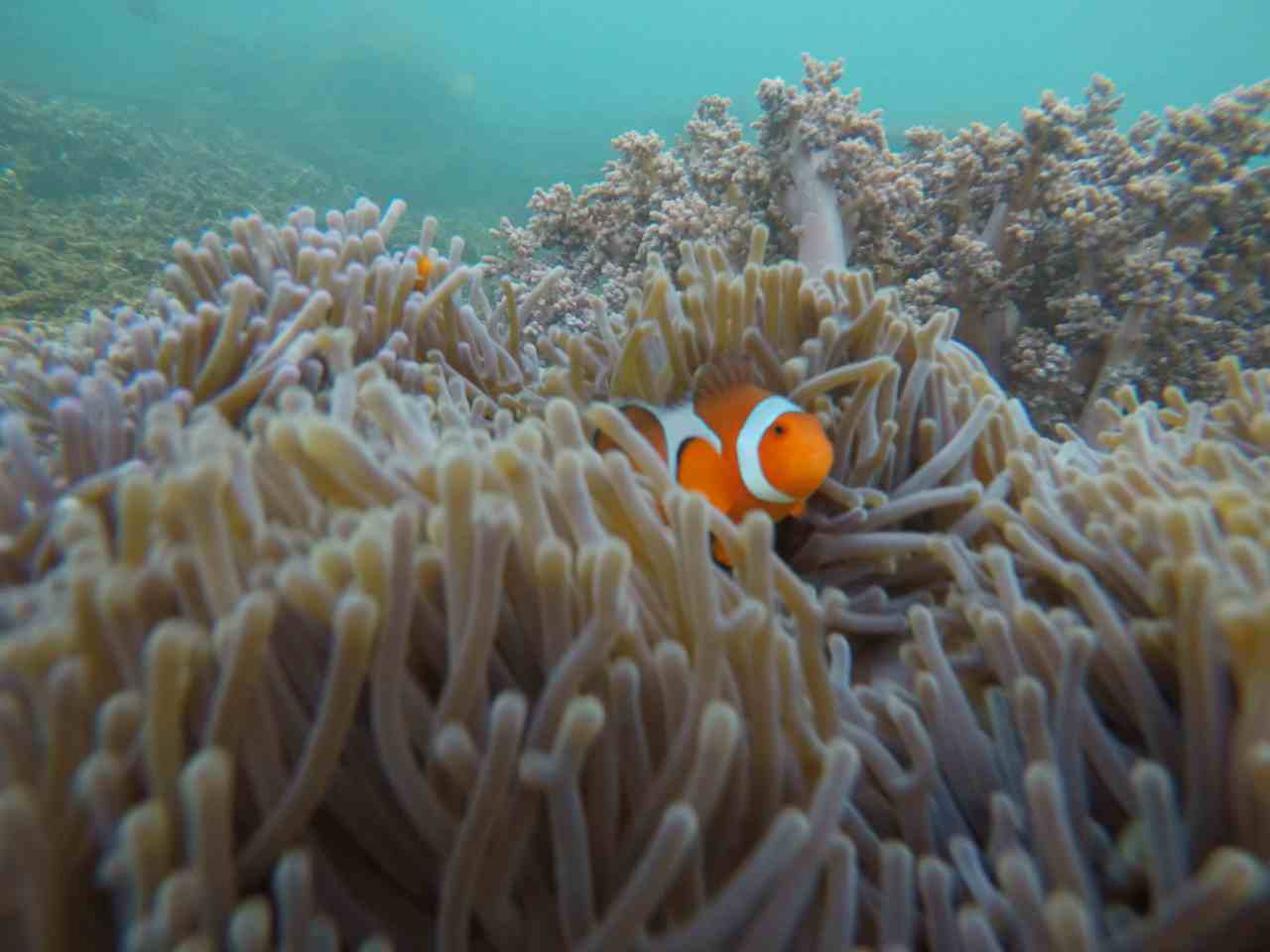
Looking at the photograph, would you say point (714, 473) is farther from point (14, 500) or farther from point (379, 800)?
point (14, 500)

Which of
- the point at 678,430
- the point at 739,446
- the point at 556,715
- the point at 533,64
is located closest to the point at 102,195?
the point at 678,430

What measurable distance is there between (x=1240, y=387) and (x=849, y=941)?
1277mm

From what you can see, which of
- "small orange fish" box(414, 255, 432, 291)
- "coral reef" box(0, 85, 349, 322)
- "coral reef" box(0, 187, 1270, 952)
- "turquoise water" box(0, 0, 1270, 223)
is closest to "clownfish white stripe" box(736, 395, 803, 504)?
"coral reef" box(0, 187, 1270, 952)

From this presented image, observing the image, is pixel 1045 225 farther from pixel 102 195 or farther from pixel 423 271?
pixel 102 195

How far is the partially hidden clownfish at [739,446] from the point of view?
118 cm

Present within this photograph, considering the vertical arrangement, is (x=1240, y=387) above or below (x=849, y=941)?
above

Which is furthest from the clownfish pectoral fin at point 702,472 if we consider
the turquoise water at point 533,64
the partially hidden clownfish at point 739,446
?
the turquoise water at point 533,64

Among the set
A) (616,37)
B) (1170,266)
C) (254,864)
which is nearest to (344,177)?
(1170,266)

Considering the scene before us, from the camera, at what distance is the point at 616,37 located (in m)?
59.2

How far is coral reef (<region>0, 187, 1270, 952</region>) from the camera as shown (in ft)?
1.81

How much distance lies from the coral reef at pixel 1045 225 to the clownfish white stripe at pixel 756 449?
139 cm

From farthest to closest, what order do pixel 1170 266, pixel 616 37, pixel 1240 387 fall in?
pixel 616 37 < pixel 1170 266 < pixel 1240 387

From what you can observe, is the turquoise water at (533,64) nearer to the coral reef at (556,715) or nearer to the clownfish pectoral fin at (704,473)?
the clownfish pectoral fin at (704,473)

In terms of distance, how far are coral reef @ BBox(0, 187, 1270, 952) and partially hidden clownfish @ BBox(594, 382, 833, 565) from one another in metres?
0.25
